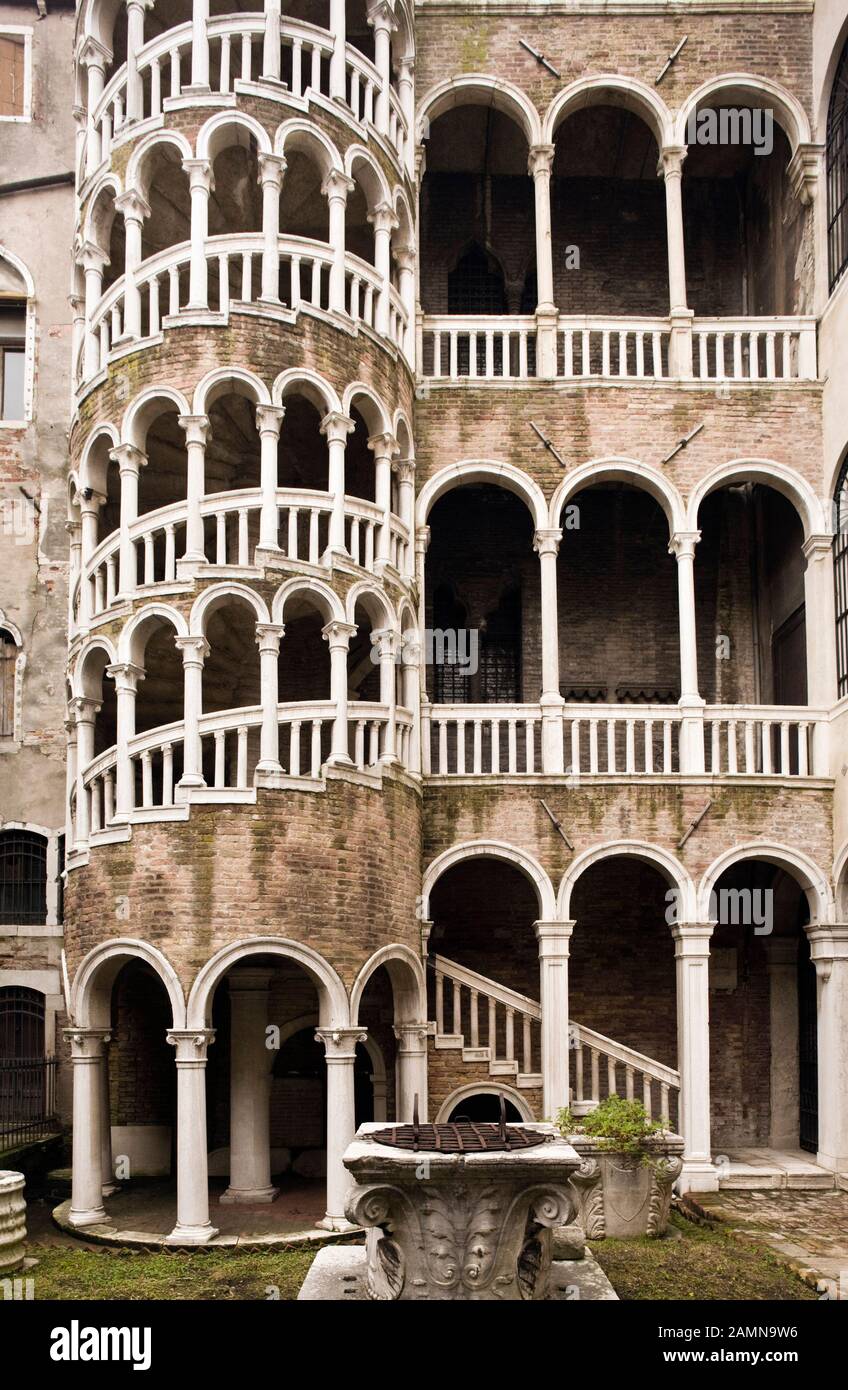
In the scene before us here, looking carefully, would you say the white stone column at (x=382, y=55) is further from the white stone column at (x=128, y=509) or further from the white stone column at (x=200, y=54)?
the white stone column at (x=128, y=509)

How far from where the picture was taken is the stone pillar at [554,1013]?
17031mm

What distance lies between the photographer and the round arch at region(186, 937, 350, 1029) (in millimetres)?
14586

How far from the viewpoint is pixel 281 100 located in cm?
1650

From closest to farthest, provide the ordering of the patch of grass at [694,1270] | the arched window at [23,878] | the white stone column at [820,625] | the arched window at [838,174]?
the patch of grass at [694,1270]
the white stone column at [820,625]
the arched window at [838,174]
the arched window at [23,878]

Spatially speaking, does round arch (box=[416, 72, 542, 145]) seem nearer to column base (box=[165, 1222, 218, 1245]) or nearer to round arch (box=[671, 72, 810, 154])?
round arch (box=[671, 72, 810, 154])

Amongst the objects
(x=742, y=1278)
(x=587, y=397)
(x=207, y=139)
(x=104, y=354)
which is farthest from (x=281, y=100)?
(x=742, y=1278)

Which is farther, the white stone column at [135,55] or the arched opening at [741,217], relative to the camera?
the arched opening at [741,217]

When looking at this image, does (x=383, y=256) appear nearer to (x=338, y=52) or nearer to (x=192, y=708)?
(x=338, y=52)

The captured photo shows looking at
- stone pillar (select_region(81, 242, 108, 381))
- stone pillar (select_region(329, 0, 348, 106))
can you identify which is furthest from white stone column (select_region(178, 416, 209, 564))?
stone pillar (select_region(329, 0, 348, 106))

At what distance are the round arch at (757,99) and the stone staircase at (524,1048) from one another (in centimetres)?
1234

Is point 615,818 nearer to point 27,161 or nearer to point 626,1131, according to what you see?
point 626,1131

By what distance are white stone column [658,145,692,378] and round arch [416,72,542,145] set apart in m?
1.95

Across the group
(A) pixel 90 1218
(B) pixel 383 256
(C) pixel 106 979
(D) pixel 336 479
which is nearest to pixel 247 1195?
(A) pixel 90 1218

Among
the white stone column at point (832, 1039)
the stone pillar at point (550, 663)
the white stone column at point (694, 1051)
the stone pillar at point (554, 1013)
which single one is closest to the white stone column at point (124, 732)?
the stone pillar at point (550, 663)
